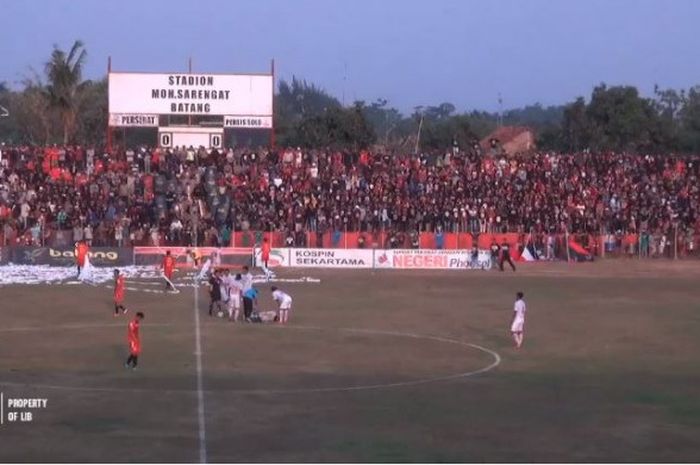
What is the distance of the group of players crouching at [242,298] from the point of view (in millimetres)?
32844

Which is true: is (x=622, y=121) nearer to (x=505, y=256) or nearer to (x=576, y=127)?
(x=576, y=127)

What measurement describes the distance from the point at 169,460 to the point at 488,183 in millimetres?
42351

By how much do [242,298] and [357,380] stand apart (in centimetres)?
973

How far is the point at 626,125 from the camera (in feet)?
284

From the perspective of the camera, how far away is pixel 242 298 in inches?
1304

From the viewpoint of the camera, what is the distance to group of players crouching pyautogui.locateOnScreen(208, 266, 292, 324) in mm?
32844

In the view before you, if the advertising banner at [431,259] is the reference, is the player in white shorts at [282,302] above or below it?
below

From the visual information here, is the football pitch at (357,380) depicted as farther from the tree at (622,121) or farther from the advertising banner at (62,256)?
the tree at (622,121)

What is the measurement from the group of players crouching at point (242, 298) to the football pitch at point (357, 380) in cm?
63

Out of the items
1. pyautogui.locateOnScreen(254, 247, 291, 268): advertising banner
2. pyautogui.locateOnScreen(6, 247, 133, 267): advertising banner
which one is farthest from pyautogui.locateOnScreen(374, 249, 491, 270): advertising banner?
pyautogui.locateOnScreen(6, 247, 133, 267): advertising banner

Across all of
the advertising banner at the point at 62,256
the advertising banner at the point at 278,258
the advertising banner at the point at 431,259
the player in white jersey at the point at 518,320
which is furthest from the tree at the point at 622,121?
the player in white jersey at the point at 518,320

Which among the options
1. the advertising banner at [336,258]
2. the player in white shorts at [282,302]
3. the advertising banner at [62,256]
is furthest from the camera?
the advertising banner at [336,258]

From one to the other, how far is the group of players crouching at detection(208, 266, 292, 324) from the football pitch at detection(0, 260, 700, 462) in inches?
24.7

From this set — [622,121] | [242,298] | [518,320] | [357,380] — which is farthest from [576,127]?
[357,380]
